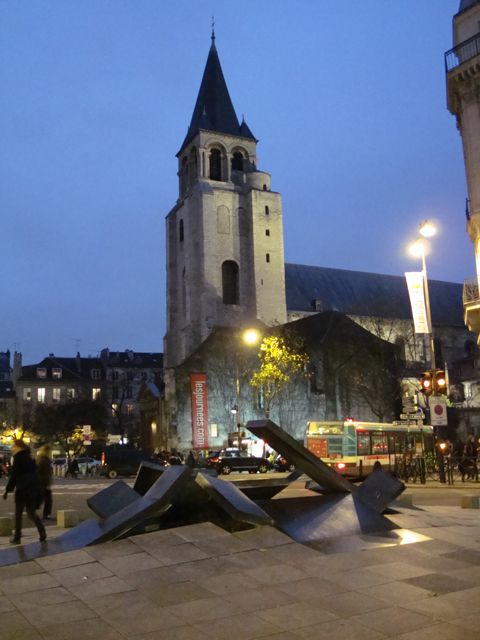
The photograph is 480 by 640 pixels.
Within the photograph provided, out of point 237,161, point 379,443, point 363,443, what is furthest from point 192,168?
point 363,443

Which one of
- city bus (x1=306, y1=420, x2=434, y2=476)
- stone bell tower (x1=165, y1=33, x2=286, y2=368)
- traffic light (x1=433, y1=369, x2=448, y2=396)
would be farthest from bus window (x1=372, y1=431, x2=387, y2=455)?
stone bell tower (x1=165, y1=33, x2=286, y2=368)

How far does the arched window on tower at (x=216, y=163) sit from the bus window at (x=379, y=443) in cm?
5194

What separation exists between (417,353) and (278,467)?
36.9 m

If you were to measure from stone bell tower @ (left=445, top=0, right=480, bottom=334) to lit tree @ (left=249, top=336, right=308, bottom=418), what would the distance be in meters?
19.5

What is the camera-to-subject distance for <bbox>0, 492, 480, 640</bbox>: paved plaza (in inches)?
221

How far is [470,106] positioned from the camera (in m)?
30.8

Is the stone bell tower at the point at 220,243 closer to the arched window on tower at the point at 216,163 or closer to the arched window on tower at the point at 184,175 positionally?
the arched window on tower at the point at 216,163

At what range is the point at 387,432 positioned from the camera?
31.2m

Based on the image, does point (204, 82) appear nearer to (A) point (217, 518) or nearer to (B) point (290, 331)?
(B) point (290, 331)

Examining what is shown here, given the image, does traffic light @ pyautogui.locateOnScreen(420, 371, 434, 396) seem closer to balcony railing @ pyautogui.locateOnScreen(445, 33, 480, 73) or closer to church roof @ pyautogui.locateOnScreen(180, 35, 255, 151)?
balcony railing @ pyautogui.locateOnScreen(445, 33, 480, 73)

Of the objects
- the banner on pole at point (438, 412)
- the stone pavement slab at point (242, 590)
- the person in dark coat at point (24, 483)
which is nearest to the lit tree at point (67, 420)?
the banner on pole at point (438, 412)

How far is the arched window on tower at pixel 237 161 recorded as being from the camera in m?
78.6

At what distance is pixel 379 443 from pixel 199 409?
81.7 ft

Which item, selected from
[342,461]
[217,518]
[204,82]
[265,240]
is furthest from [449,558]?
[204,82]
